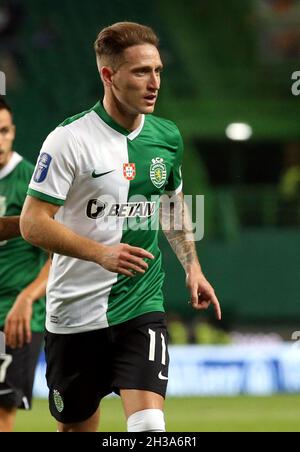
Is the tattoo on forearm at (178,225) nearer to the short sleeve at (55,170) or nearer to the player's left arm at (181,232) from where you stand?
the player's left arm at (181,232)

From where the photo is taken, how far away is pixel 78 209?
4727mm

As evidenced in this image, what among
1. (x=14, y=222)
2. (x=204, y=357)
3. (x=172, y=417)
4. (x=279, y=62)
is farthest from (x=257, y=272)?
(x=14, y=222)

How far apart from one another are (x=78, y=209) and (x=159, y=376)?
0.81 meters

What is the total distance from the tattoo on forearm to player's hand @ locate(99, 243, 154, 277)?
3.00 ft

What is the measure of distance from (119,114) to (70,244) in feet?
2.52

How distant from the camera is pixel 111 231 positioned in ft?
15.6

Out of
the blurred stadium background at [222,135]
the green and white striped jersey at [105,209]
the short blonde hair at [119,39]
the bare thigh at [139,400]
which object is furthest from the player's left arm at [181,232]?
the blurred stadium background at [222,135]

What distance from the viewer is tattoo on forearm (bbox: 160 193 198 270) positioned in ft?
16.8

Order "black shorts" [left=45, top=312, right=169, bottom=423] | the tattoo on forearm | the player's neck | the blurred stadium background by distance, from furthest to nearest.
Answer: the blurred stadium background → the tattoo on forearm → the player's neck → "black shorts" [left=45, top=312, right=169, bottom=423]

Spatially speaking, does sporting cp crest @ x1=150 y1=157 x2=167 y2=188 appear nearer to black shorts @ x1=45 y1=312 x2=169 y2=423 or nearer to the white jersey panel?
the white jersey panel

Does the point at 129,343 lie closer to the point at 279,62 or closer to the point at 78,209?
the point at 78,209

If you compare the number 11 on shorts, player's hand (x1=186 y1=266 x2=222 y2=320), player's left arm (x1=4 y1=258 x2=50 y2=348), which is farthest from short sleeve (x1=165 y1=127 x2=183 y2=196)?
player's left arm (x1=4 y1=258 x2=50 y2=348)

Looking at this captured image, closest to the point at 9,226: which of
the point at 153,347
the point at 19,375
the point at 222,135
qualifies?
the point at 153,347
